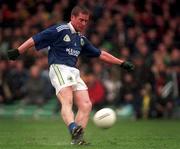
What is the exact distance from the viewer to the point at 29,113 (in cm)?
2447

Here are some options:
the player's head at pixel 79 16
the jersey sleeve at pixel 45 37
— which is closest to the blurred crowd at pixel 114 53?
the player's head at pixel 79 16

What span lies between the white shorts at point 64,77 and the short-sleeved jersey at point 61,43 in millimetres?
97

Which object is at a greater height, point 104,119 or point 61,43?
point 61,43

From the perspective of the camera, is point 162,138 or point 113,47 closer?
point 162,138

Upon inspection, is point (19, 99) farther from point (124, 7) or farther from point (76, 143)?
point (76, 143)

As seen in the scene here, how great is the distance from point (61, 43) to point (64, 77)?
65 centimetres

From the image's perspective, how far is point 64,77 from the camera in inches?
477

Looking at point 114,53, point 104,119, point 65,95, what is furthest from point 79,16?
point 114,53

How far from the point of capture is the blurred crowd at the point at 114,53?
2419 centimetres

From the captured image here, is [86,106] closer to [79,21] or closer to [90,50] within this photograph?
[90,50]

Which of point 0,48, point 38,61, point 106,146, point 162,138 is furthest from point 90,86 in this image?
point 106,146

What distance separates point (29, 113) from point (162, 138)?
36.5 ft

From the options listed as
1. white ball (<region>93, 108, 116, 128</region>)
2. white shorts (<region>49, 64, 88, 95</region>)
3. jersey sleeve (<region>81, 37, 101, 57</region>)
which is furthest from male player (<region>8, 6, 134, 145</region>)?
jersey sleeve (<region>81, 37, 101, 57</region>)

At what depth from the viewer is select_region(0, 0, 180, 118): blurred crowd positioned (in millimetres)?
24188
